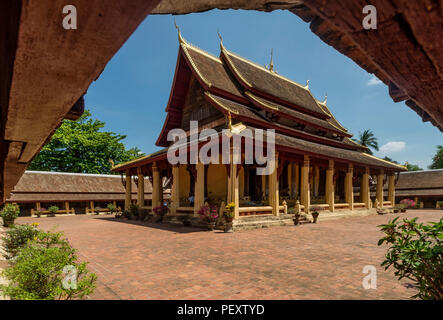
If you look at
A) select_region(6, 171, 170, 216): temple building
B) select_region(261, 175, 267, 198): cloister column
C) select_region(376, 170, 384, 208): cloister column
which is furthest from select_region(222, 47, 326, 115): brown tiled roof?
select_region(6, 171, 170, 216): temple building

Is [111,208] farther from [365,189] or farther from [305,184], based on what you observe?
[365,189]

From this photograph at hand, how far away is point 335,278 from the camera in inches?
190

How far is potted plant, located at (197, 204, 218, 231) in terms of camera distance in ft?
37.6

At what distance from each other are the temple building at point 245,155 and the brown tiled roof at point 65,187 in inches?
292

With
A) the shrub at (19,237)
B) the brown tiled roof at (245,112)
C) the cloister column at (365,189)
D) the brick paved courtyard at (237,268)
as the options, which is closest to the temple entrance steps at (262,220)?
the brick paved courtyard at (237,268)

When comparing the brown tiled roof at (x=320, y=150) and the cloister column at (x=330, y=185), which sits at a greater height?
the brown tiled roof at (x=320, y=150)

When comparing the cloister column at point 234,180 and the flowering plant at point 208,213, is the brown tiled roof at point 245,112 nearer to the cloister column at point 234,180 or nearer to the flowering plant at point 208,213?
the cloister column at point 234,180

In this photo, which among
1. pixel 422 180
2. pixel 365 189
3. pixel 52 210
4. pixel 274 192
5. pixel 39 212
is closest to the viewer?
pixel 274 192

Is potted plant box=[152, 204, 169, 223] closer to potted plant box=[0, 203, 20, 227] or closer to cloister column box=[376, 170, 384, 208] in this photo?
potted plant box=[0, 203, 20, 227]

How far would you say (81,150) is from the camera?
34.3 meters

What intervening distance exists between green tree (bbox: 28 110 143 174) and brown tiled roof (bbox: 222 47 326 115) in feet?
77.2

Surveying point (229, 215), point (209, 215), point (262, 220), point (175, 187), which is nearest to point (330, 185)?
point (262, 220)

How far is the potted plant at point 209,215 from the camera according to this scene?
1145cm

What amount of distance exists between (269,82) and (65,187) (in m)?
21.5
